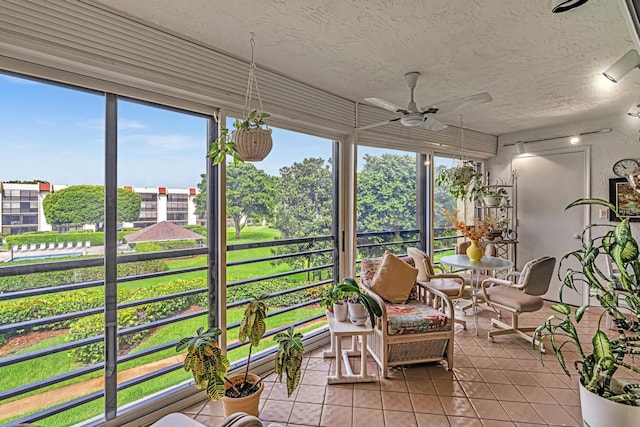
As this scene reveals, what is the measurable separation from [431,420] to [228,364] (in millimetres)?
1345

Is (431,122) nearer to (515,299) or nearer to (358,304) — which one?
(358,304)

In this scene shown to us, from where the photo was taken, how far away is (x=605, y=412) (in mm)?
1643

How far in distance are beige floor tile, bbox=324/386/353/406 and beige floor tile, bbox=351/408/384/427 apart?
11 cm

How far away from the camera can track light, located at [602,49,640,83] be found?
179 cm

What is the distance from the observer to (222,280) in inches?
97.7

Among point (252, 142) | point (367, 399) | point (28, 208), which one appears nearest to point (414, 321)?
point (367, 399)

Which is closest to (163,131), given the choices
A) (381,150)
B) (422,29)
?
(422,29)

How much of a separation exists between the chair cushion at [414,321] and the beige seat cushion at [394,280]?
0.19 meters

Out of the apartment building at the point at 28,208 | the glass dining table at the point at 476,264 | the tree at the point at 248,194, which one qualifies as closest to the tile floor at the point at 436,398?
the glass dining table at the point at 476,264

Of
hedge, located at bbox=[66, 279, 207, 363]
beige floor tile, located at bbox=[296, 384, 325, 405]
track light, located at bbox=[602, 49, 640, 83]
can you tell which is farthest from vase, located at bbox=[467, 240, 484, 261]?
hedge, located at bbox=[66, 279, 207, 363]

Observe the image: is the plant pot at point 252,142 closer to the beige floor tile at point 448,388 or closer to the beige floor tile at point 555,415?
the beige floor tile at point 448,388

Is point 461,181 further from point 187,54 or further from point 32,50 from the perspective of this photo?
point 32,50

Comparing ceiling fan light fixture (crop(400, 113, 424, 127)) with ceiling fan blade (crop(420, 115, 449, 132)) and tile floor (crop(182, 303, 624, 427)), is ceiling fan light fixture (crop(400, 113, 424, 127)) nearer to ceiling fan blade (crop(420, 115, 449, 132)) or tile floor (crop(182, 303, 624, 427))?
ceiling fan blade (crop(420, 115, 449, 132))

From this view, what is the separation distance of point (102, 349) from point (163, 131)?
1.48 meters
